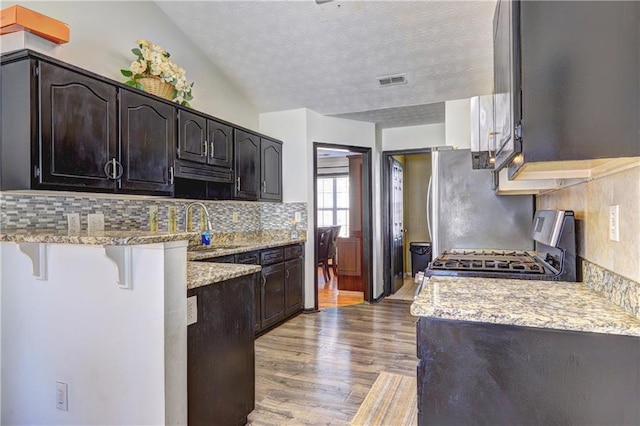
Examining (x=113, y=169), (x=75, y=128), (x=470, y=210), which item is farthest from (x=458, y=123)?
(x=75, y=128)

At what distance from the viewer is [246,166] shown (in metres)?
3.99

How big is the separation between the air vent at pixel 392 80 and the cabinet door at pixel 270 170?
145 cm

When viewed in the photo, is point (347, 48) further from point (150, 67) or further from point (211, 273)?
point (211, 273)

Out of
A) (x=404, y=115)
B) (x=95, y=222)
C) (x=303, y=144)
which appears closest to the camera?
(x=95, y=222)

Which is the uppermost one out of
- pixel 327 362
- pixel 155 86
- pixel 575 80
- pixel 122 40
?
pixel 122 40

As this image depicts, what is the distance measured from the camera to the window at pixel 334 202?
7992 mm

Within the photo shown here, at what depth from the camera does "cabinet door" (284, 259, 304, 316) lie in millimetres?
4196

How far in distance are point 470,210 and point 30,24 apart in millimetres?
3213

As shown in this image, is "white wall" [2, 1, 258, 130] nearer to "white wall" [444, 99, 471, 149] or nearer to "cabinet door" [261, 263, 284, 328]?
"cabinet door" [261, 263, 284, 328]

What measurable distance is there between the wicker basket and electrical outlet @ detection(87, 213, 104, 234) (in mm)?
982

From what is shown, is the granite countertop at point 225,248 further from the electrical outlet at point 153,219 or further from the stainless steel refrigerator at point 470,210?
the stainless steel refrigerator at point 470,210

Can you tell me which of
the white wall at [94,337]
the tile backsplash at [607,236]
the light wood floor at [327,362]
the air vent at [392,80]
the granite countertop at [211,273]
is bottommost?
the light wood floor at [327,362]

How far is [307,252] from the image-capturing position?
4.64 metres

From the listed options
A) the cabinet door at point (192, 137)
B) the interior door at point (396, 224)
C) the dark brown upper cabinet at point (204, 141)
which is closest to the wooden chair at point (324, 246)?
the interior door at point (396, 224)
